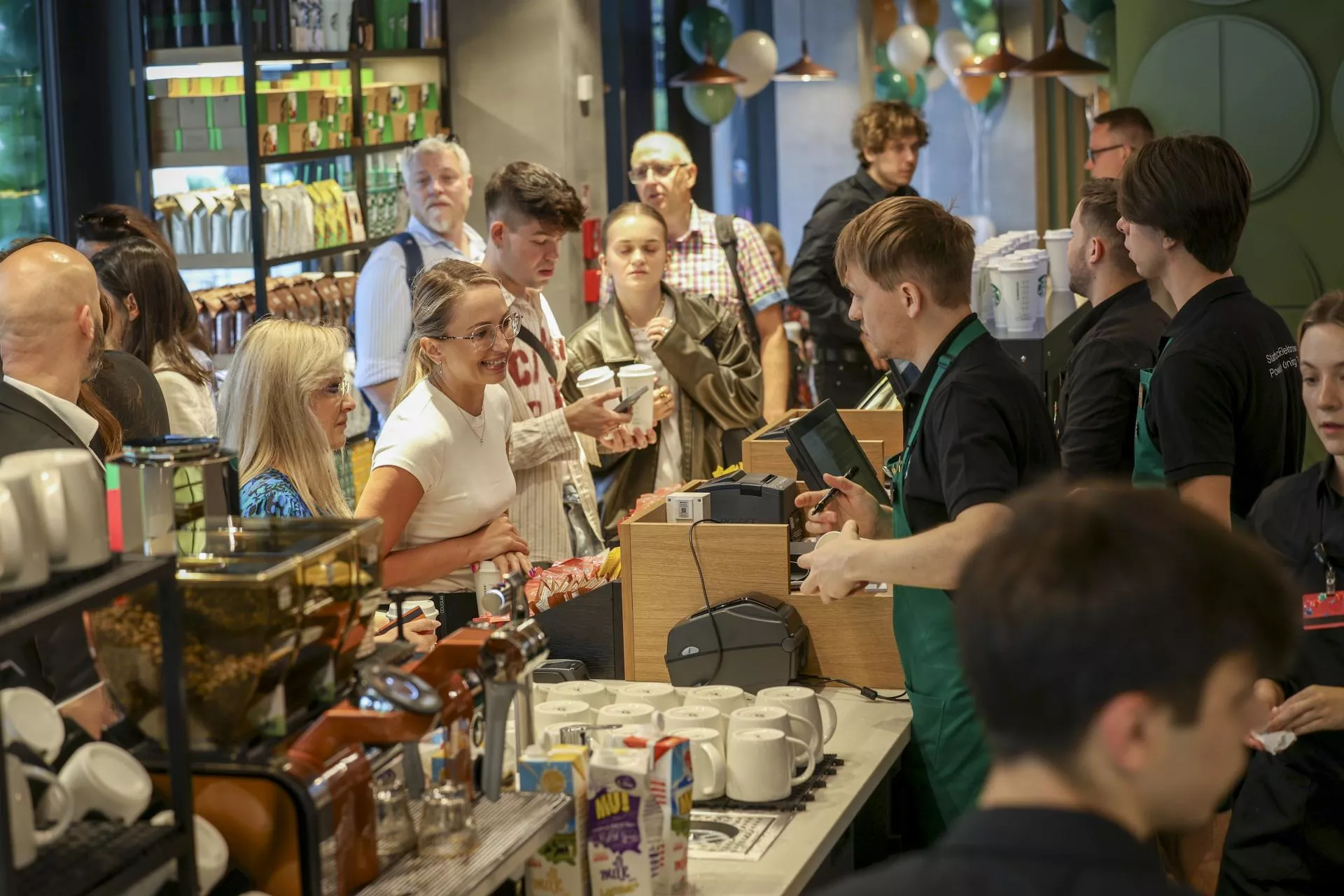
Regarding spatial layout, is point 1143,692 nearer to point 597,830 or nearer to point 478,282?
point 597,830

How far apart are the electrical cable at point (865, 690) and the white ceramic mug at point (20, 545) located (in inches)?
73.1

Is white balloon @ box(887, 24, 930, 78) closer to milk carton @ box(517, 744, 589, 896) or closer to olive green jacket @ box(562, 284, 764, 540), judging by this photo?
olive green jacket @ box(562, 284, 764, 540)

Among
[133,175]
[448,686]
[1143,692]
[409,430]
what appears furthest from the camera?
[133,175]

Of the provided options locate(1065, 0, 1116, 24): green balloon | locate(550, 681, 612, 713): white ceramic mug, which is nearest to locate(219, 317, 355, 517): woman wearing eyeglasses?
locate(550, 681, 612, 713): white ceramic mug

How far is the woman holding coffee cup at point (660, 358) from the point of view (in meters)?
5.01

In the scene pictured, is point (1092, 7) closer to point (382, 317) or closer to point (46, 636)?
point (382, 317)

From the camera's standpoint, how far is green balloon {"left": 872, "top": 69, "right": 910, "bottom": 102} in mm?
14125

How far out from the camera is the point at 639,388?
171 inches

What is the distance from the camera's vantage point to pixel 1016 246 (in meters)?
6.68

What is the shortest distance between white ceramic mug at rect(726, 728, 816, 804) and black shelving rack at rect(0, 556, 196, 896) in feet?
3.36

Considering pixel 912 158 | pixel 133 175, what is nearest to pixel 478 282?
pixel 133 175

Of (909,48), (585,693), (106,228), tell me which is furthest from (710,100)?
(585,693)

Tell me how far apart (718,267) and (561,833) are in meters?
4.13

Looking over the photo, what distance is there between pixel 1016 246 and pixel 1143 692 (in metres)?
5.76
